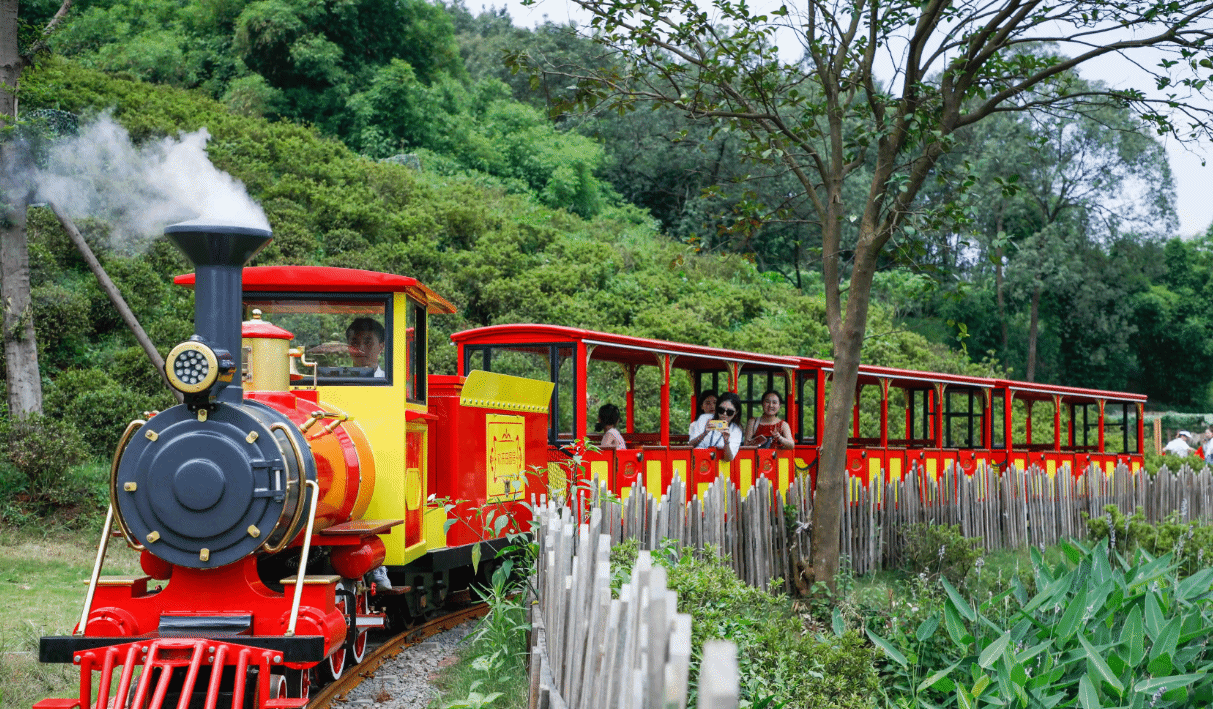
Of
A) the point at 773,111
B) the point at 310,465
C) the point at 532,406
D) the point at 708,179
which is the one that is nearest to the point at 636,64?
the point at 773,111

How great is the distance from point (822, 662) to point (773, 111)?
5.10 m

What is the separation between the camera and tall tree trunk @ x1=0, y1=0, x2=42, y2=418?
10891 millimetres

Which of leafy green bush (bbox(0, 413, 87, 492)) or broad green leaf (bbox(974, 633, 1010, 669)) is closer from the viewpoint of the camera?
broad green leaf (bbox(974, 633, 1010, 669))

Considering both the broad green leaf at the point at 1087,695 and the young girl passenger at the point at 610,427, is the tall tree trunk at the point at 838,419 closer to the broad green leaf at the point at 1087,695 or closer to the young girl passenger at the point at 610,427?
the young girl passenger at the point at 610,427

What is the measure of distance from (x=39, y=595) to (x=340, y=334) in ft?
12.9

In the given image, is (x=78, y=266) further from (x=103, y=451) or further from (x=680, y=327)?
(x=680, y=327)

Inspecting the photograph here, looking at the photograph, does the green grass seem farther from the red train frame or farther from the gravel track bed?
the red train frame

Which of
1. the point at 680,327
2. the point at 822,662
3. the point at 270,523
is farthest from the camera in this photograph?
the point at 680,327

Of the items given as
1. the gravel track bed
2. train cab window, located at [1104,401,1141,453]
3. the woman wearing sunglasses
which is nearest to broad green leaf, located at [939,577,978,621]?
the gravel track bed

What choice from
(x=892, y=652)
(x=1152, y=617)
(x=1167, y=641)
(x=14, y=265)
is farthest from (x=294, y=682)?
(x=14, y=265)

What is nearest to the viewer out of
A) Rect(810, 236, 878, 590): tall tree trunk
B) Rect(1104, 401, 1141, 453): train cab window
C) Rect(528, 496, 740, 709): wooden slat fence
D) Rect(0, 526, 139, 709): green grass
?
Rect(528, 496, 740, 709): wooden slat fence

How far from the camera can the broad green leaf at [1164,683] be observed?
479 centimetres

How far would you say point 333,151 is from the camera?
87.0ft

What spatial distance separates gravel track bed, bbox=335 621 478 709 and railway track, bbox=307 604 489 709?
0.05 meters
